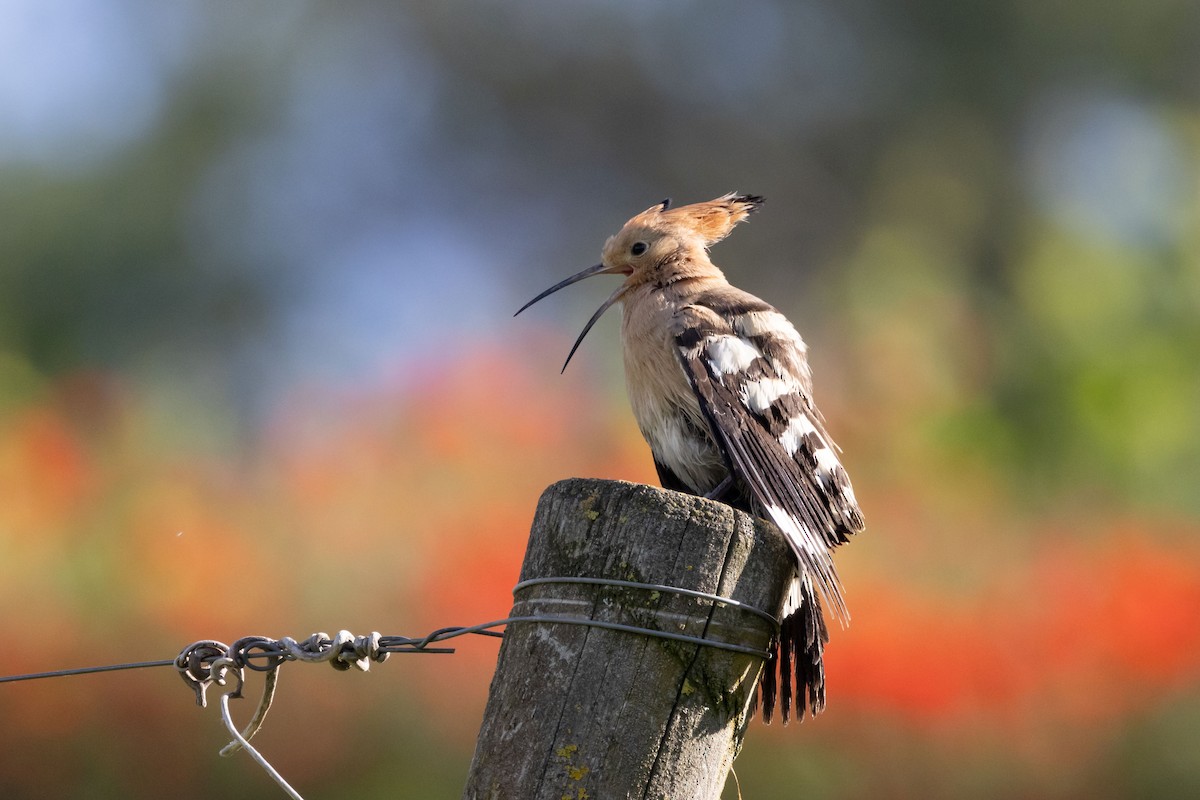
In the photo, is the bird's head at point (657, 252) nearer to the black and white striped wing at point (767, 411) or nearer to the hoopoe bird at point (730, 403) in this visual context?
the hoopoe bird at point (730, 403)

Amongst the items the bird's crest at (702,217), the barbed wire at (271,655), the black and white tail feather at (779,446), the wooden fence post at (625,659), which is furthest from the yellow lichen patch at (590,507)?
the bird's crest at (702,217)

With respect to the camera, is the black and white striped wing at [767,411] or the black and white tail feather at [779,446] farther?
the black and white striped wing at [767,411]

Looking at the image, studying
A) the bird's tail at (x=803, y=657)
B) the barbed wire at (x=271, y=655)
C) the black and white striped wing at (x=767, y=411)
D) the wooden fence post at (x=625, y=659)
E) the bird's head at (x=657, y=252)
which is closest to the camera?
the wooden fence post at (x=625, y=659)

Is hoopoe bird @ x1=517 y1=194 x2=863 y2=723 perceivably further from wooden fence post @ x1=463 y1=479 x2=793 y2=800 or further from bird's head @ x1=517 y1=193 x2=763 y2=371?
wooden fence post @ x1=463 y1=479 x2=793 y2=800

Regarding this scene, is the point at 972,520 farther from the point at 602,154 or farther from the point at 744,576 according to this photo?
the point at 602,154

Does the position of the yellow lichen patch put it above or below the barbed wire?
above

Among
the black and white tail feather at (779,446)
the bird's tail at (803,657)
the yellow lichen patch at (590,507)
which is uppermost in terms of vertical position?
the black and white tail feather at (779,446)

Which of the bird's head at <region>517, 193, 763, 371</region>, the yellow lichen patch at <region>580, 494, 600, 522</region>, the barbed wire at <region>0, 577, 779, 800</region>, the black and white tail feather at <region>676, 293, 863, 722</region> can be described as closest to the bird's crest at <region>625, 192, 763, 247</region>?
the bird's head at <region>517, 193, 763, 371</region>

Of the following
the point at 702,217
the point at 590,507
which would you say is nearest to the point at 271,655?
the point at 590,507

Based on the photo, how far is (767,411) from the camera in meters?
2.81

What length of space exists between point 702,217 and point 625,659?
2.04m

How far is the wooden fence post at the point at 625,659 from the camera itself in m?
1.62

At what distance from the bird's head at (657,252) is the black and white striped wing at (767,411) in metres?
0.23

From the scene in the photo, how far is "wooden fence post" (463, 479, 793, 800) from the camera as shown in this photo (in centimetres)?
162
